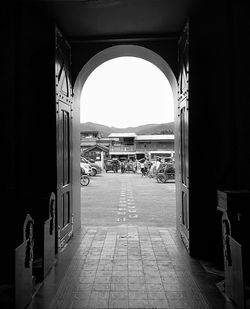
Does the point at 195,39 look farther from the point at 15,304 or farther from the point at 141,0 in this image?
the point at 15,304

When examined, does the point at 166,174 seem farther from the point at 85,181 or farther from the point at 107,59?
the point at 107,59

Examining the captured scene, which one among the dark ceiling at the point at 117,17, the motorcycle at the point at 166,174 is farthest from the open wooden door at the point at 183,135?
A: the motorcycle at the point at 166,174

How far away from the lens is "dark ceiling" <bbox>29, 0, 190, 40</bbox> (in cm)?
433

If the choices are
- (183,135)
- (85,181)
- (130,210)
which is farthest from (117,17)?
(85,181)

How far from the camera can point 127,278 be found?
3.68 m

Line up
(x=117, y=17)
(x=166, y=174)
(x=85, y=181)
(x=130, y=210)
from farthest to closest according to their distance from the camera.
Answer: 1. (x=166, y=174)
2. (x=85, y=181)
3. (x=130, y=210)
4. (x=117, y=17)

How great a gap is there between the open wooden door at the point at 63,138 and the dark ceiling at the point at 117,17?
309 mm

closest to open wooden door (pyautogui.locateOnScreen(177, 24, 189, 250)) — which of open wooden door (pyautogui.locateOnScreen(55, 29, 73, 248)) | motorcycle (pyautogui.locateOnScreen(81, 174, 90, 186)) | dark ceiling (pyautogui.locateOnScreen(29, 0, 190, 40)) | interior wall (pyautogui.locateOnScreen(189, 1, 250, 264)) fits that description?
interior wall (pyautogui.locateOnScreen(189, 1, 250, 264))

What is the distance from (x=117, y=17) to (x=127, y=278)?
3.76 metres

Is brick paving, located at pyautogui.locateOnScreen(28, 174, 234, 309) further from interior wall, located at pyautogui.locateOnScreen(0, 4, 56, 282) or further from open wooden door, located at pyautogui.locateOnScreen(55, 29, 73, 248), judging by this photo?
interior wall, located at pyautogui.locateOnScreen(0, 4, 56, 282)

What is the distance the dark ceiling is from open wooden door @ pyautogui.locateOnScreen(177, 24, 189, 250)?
1.14 ft

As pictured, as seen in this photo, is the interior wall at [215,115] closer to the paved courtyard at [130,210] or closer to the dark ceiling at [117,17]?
the dark ceiling at [117,17]

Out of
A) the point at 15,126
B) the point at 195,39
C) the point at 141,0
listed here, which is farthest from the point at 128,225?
the point at 141,0

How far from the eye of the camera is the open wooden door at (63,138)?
186 inches
